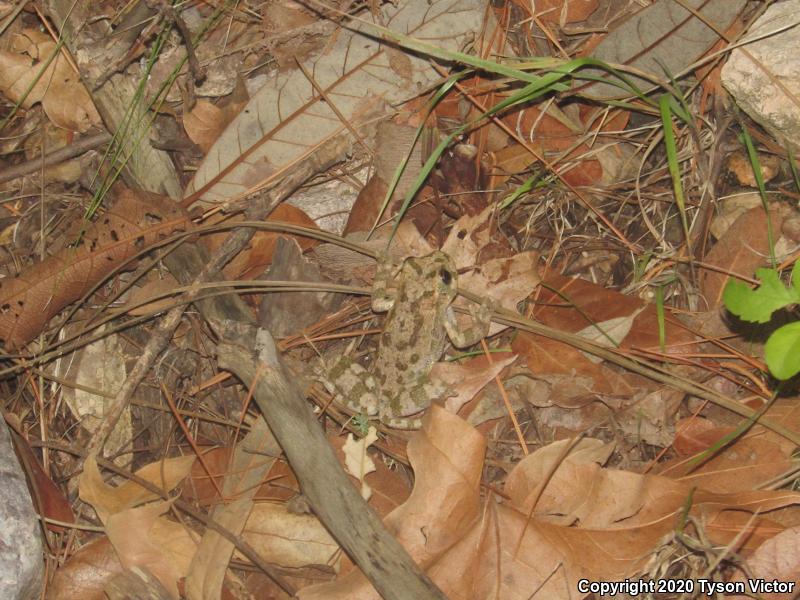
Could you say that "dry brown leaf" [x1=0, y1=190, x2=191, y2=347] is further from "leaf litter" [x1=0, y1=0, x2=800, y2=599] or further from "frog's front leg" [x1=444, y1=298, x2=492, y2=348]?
"frog's front leg" [x1=444, y1=298, x2=492, y2=348]

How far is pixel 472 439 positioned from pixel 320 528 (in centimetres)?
103

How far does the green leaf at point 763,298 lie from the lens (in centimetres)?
338

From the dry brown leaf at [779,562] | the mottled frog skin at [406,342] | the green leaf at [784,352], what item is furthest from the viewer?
the mottled frog skin at [406,342]

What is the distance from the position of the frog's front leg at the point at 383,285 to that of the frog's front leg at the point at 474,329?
405 mm

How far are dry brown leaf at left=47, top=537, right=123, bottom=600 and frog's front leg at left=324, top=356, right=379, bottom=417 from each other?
157 cm

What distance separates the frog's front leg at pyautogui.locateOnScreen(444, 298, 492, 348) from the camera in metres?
4.57

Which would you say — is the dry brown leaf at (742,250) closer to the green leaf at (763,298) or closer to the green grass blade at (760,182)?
the green grass blade at (760,182)

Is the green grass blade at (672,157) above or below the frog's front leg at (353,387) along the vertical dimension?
above

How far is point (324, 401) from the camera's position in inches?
182

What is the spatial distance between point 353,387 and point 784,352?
2.41 m

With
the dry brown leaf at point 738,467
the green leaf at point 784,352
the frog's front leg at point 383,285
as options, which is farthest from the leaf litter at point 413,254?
the green leaf at point 784,352

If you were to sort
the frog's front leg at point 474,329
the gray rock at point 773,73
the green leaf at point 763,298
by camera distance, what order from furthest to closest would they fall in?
the frog's front leg at point 474,329 < the gray rock at point 773,73 < the green leaf at point 763,298

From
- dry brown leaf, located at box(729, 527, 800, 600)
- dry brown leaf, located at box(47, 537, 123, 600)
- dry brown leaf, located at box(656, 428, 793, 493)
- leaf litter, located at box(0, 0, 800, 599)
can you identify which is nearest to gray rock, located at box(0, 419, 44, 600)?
dry brown leaf, located at box(47, 537, 123, 600)

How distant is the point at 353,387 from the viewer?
470cm
